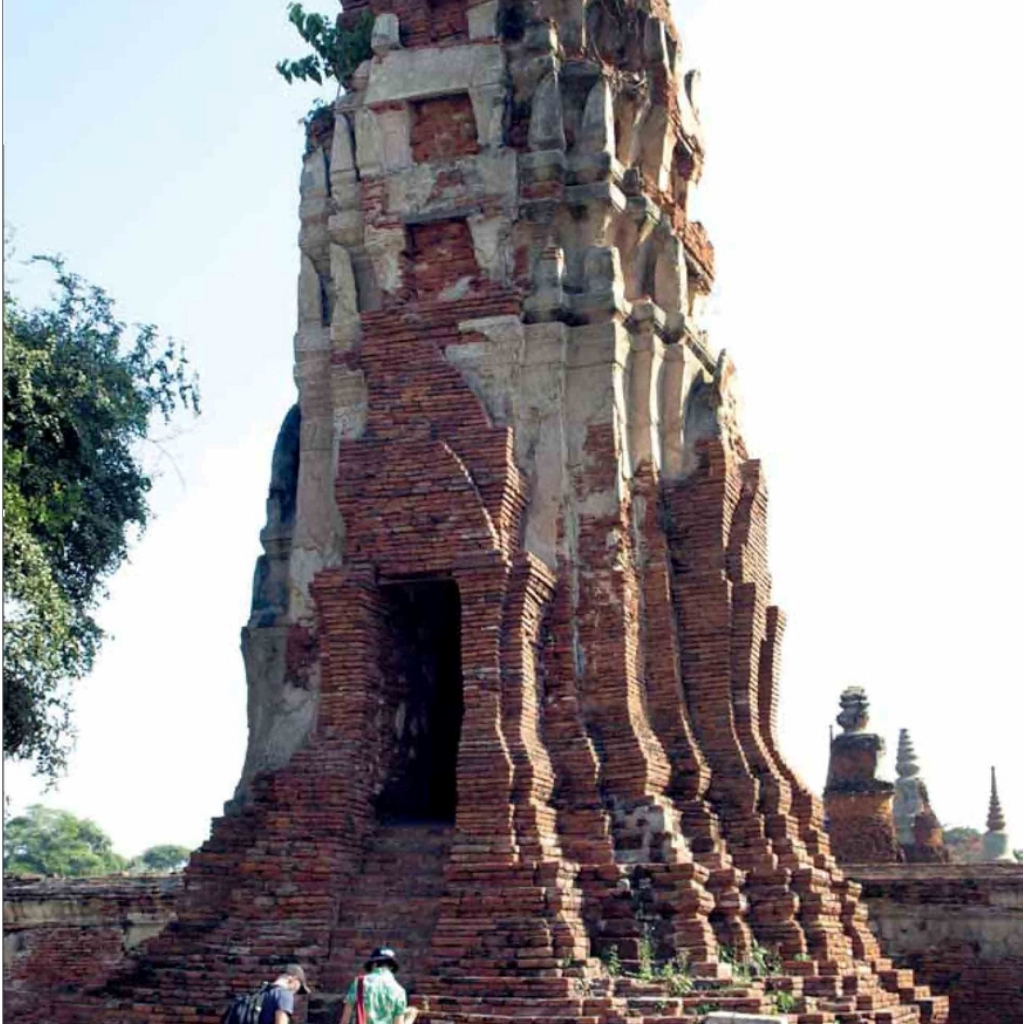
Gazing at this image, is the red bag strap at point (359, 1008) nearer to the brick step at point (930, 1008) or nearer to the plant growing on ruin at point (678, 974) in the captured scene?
the plant growing on ruin at point (678, 974)

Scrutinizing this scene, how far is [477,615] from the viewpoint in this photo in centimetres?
1328

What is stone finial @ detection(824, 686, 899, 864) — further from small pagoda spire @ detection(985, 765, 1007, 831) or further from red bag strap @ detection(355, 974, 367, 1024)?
red bag strap @ detection(355, 974, 367, 1024)

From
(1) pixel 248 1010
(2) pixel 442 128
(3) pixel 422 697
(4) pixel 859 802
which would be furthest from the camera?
(4) pixel 859 802

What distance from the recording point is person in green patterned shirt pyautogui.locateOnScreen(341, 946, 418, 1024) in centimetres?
1024

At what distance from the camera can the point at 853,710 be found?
23.3 metres

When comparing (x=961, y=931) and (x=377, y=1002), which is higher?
(x=961, y=931)

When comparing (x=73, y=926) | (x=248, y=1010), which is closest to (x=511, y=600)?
(x=248, y=1010)

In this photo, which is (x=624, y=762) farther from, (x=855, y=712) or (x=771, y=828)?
(x=855, y=712)

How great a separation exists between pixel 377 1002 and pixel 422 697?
446cm

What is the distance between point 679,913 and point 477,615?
2545mm

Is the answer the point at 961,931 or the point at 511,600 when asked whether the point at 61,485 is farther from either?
the point at 961,931

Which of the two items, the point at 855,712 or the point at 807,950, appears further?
the point at 855,712

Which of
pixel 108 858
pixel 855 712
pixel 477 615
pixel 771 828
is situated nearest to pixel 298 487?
pixel 477 615

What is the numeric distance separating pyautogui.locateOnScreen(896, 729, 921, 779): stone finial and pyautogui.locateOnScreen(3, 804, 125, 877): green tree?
38172mm
